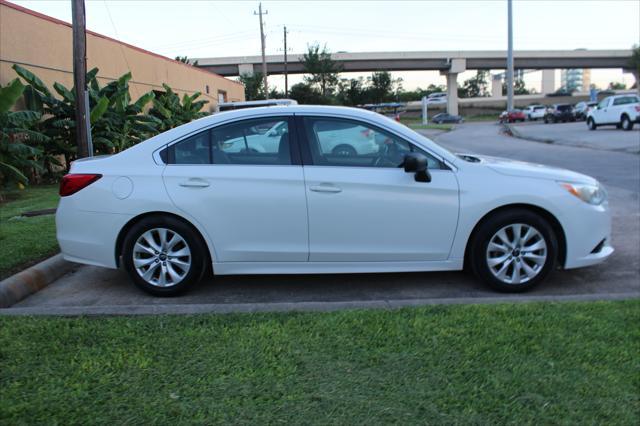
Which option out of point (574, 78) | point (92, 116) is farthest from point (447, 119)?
point (574, 78)

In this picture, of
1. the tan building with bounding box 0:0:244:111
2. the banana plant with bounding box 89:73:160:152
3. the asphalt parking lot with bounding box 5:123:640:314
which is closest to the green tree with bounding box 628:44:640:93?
the tan building with bounding box 0:0:244:111

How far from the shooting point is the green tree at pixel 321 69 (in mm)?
66750

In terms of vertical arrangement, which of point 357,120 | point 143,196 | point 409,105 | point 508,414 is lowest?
point 508,414

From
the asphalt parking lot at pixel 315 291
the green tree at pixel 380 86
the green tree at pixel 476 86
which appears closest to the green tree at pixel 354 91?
the green tree at pixel 380 86

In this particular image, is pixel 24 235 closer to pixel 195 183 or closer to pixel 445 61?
pixel 195 183

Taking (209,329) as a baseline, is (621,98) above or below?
above

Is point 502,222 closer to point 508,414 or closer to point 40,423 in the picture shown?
point 508,414

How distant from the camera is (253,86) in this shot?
60375 millimetres

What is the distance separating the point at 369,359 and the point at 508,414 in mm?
838

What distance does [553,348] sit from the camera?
336cm

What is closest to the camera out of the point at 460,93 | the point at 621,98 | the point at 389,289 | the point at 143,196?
the point at 143,196

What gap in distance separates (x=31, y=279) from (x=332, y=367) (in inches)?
127

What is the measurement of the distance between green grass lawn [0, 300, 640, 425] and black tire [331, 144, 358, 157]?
1.46 metres

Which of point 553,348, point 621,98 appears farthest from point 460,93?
point 553,348
